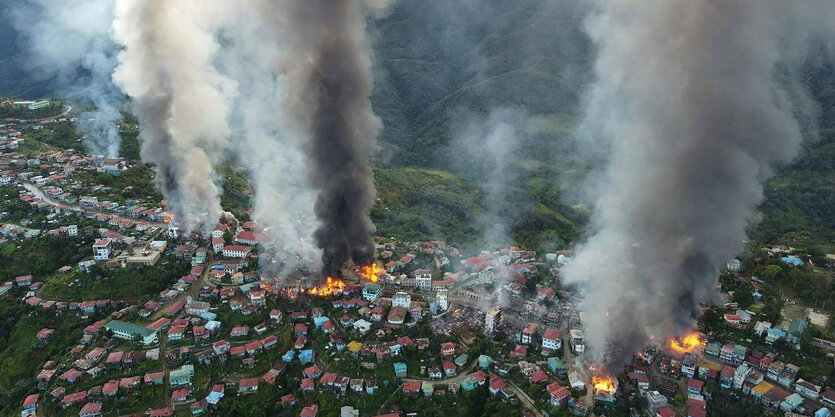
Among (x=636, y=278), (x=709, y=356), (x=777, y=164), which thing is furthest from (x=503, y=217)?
(x=777, y=164)

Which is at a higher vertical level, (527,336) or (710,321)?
(710,321)

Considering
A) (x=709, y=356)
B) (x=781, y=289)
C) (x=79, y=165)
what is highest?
(x=79, y=165)

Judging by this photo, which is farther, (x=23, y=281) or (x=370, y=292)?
(x=23, y=281)

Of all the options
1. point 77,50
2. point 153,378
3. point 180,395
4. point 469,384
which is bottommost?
point 180,395

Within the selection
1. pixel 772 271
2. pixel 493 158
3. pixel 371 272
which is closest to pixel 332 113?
pixel 371 272

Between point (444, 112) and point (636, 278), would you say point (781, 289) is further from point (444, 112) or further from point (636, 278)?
point (444, 112)

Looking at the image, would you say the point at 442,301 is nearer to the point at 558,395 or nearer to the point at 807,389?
the point at 558,395

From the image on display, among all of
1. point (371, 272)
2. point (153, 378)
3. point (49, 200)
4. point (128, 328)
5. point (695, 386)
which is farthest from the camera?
point (49, 200)

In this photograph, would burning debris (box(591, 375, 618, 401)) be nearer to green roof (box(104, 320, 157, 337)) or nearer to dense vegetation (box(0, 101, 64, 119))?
green roof (box(104, 320, 157, 337))
